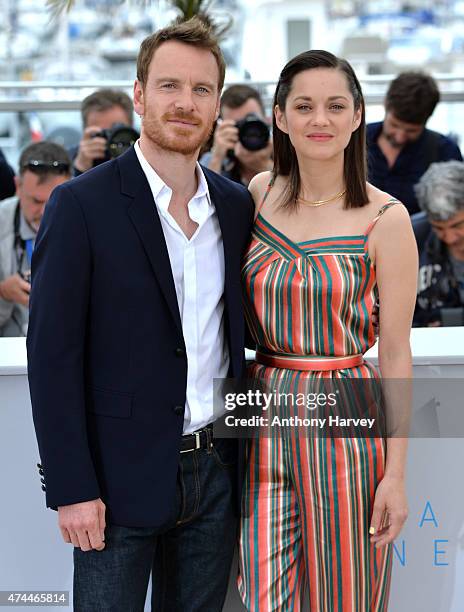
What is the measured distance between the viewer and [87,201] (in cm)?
179

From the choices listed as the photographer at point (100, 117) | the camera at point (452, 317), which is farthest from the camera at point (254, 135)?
the camera at point (452, 317)

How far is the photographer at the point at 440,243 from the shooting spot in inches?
130

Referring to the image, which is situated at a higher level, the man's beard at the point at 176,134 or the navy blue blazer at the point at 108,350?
the man's beard at the point at 176,134

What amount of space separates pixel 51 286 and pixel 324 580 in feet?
2.87

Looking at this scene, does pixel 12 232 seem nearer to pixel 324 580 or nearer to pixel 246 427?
pixel 246 427

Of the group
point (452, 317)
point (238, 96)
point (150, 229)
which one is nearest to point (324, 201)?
point (150, 229)

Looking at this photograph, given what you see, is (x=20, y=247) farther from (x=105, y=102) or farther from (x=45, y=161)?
(x=105, y=102)

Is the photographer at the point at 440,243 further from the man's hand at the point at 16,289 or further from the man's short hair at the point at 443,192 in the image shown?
the man's hand at the point at 16,289

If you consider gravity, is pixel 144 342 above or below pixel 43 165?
below

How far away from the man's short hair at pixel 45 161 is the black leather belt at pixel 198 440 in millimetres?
1931

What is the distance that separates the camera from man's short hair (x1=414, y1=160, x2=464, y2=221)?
3.43 metres

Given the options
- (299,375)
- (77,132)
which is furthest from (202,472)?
(77,132)

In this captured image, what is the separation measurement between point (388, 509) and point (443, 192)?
A: 1.83 metres

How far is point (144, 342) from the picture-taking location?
1.83 m
